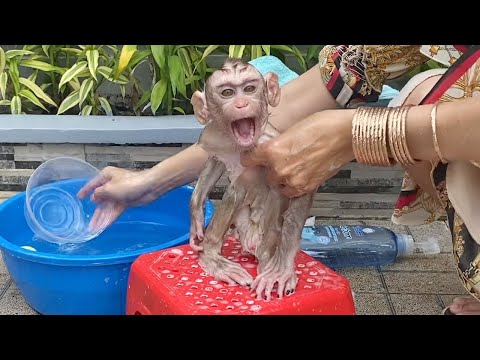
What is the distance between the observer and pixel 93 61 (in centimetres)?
279

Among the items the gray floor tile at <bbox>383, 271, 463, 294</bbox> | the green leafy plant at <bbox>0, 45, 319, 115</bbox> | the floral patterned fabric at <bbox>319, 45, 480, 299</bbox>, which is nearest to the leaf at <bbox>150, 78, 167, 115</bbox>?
the green leafy plant at <bbox>0, 45, 319, 115</bbox>

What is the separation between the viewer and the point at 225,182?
2561 millimetres

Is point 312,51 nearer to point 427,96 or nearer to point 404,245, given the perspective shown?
point 404,245

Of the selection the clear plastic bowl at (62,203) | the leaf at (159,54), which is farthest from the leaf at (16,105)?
the clear plastic bowl at (62,203)

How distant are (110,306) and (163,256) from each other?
0.29 metres

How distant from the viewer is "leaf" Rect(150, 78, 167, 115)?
2719 mm

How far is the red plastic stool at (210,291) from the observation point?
1.47m

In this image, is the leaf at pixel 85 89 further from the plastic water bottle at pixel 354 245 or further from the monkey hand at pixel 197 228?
the monkey hand at pixel 197 228

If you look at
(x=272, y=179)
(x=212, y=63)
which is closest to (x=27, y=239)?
(x=272, y=179)

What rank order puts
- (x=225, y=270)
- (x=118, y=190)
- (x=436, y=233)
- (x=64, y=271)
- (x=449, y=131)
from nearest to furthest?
(x=449, y=131), (x=225, y=270), (x=64, y=271), (x=118, y=190), (x=436, y=233)

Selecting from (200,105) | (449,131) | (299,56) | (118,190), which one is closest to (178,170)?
(118,190)

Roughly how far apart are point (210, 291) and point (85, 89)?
1.51m

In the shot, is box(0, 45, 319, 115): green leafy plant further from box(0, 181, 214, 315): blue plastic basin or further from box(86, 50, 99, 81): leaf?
box(0, 181, 214, 315): blue plastic basin

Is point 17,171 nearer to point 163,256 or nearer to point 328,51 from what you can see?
point 163,256
